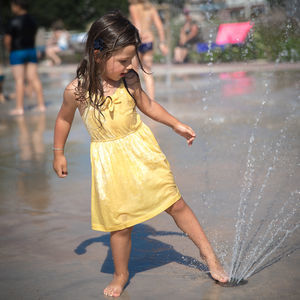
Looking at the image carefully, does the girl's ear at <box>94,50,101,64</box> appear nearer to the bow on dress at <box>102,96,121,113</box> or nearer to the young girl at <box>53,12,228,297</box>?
the young girl at <box>53,12,228,297</box>

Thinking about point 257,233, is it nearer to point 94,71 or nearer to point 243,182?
point 243,182

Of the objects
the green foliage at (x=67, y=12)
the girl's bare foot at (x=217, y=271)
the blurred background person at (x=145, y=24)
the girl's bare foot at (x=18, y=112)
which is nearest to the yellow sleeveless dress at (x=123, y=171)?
the girl's bare foot at (x=217, y=271)

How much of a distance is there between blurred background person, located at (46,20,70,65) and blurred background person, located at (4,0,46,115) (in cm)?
1277

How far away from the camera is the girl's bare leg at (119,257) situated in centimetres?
265

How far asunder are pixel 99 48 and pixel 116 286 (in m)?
1.15

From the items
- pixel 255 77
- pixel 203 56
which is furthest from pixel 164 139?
pixel 203 56

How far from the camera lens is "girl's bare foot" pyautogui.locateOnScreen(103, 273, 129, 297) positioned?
8.66ft

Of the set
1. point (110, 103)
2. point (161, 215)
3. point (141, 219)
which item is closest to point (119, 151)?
point (110, 103)

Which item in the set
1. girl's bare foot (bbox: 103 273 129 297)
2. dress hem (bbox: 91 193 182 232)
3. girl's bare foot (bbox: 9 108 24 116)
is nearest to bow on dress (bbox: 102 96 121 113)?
dress hem (bbox: 91 193 182 232)

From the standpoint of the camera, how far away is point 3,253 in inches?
128

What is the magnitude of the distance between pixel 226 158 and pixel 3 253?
2.50 meters

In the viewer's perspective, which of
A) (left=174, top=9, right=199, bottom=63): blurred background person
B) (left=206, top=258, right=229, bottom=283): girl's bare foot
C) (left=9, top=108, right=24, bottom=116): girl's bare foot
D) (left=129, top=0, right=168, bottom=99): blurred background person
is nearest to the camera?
(left=206, top=258, right=229, bottom=283): girl's bare foot

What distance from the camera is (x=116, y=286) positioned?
2.65 m

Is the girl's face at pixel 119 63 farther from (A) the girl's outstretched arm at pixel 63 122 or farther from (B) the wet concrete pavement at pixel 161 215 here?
(B) the wet concrete pavement at pixel 161 215
